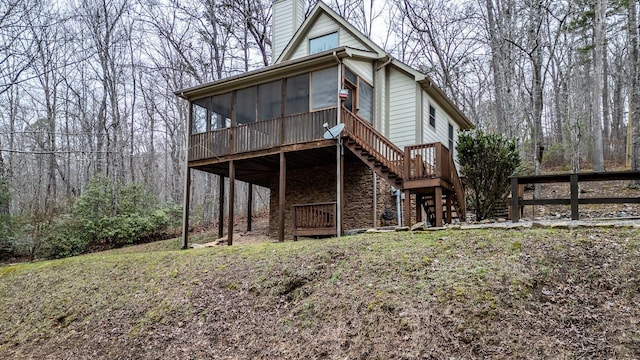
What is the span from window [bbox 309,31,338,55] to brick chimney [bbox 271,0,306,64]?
1582mm

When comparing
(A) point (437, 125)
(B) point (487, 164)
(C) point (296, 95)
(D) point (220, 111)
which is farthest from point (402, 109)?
(D) point (220, 111)

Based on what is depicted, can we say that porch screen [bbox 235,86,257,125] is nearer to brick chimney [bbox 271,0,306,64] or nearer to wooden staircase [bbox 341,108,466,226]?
wooden staircase [bbox 341,108,466,226]

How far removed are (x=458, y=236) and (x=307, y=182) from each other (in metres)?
8.18

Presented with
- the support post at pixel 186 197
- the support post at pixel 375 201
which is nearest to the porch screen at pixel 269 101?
the support post at pixel 186 197

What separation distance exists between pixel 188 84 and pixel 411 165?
792 inches

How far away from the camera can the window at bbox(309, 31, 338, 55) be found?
52.5ft

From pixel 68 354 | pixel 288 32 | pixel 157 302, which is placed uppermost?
pixel 288 32

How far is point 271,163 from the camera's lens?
1452cm

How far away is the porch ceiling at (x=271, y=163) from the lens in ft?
43.5

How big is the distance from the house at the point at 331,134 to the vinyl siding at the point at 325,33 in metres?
0.04

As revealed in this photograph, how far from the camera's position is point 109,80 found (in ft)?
81.7

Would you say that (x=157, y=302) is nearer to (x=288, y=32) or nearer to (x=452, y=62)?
(x=288, y=32)

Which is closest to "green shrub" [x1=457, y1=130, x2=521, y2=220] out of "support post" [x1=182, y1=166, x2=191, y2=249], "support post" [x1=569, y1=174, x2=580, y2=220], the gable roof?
"support post" [x1=569, y1=174, x2=580, y2=220]

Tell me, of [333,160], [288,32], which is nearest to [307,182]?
[333,160]
